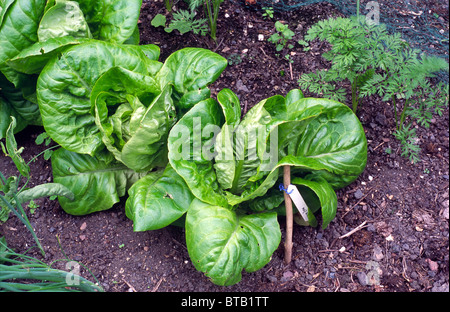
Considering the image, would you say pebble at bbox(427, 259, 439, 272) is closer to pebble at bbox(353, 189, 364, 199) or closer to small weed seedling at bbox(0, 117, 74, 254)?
pebble at bbox(353, 189, 364, 199)

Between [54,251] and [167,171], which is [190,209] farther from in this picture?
[54,251]

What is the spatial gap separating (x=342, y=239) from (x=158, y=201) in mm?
1001

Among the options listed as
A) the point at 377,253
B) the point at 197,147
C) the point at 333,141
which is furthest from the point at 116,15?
the point at 377,253

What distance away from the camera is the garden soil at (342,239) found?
6.97 feet

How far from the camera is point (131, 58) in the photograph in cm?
215

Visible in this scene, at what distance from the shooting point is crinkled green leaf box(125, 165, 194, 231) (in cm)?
197

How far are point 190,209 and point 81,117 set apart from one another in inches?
31.6

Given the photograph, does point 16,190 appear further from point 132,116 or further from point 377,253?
point 377,253

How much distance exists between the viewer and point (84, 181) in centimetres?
234

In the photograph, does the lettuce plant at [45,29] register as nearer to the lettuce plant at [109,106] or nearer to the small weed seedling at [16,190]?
the lettuce plant at [109,106]

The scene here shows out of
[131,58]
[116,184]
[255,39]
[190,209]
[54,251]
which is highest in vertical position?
[131,58]

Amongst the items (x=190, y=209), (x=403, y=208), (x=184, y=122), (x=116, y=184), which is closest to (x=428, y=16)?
(x=403, y=208)

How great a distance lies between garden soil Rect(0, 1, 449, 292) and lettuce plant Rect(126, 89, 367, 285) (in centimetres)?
20

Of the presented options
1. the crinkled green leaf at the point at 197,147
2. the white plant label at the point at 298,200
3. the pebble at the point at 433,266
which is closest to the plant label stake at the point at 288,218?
the white plant label at the point at 298,200
